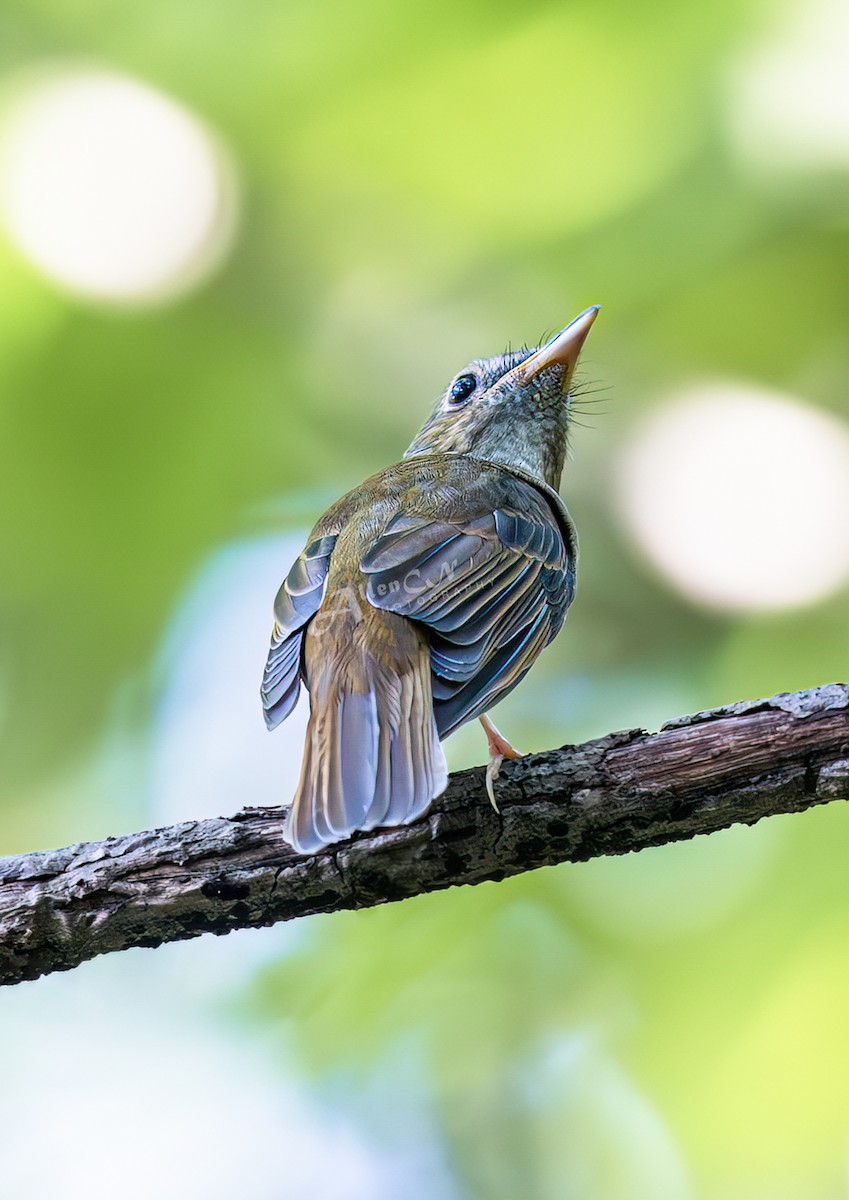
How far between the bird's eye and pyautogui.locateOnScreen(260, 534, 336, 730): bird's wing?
1.61 m

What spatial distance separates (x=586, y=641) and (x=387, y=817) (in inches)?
115

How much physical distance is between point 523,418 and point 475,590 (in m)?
1.80

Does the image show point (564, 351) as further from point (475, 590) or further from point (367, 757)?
point (367, 757)

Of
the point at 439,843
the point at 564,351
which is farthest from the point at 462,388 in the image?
the point at 439,843

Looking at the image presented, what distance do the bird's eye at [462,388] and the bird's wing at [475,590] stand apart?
131cm

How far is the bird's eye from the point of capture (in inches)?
217

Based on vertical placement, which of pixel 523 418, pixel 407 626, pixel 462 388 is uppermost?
pixel 462 388

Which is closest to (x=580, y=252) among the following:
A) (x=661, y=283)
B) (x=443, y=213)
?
(x=661, y=283)

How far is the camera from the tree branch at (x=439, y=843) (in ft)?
9.73

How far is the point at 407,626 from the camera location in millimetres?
3541

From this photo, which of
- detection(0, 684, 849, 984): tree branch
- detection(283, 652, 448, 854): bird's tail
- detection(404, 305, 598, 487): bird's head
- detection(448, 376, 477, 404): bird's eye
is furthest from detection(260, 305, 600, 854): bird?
detection(448, 376, 477, 404): bird's eye

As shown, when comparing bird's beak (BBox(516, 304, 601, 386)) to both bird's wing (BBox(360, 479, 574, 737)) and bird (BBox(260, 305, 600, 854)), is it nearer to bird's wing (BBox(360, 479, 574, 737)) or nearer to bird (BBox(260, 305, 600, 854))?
bird (BBox(260, 305, 600, 854))

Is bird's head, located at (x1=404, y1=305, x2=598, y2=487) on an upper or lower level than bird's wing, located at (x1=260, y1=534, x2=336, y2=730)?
upper

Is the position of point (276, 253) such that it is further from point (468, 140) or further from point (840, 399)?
point (840, 399)
